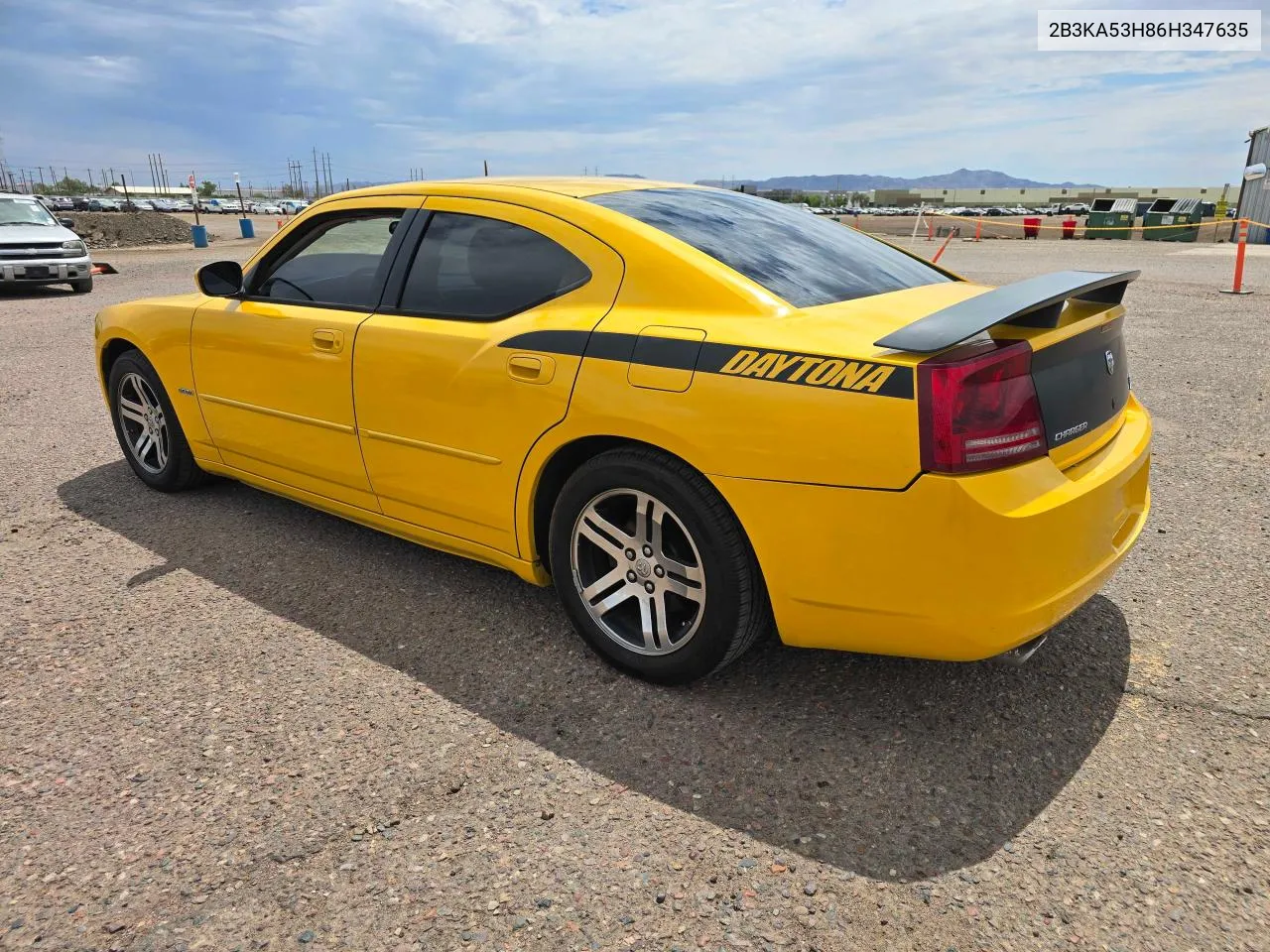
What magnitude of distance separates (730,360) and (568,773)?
124 cm

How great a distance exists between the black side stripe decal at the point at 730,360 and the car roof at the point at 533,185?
63cm

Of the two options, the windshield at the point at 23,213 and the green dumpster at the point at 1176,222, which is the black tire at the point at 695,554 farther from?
the green dumpster at the point at 1176,222

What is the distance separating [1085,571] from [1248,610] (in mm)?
1373

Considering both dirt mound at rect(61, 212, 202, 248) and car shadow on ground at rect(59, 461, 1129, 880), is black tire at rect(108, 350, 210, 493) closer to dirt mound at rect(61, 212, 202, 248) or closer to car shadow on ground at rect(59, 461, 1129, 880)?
car shadow on ground at rect(59, 461, 1129, 880)

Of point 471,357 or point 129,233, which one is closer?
point 471,357

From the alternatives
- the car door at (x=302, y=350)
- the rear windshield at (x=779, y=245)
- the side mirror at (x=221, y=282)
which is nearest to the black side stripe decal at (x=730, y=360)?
the rear windshield at (x=779, y=245)

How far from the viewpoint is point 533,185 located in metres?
3.31

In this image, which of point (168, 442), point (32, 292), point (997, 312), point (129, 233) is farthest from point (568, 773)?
point (129, 233)

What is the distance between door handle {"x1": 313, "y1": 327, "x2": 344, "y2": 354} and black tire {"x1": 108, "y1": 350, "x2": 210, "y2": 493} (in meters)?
1.42

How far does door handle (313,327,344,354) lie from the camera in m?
3.47

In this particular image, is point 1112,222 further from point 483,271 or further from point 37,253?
point 483,271

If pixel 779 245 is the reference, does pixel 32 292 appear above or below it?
below

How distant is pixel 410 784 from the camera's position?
8.12ft

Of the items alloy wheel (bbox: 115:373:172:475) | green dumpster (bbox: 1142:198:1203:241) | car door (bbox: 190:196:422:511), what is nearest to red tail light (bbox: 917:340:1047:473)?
car door (bbox: 190:196:422:511)
